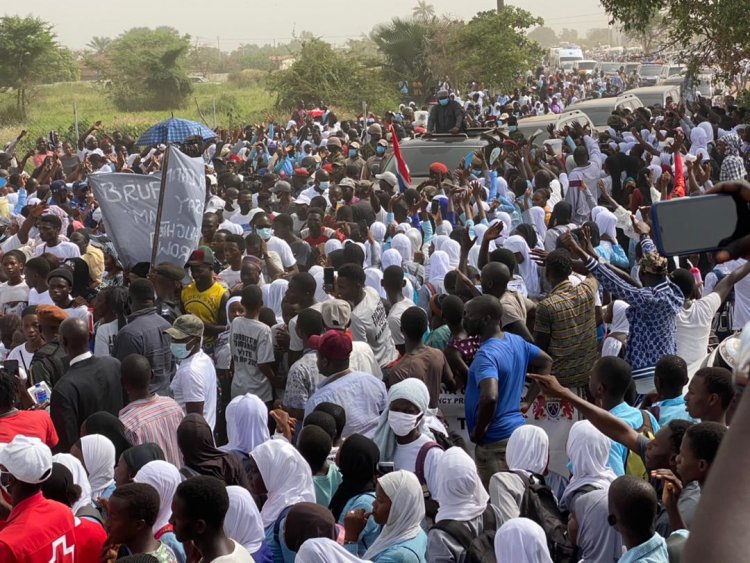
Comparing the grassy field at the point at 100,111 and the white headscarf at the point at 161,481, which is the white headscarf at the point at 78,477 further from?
the grassy field at the point at 100,111

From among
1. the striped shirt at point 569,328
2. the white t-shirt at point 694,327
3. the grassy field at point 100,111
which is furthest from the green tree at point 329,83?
the white t-shirt at point 694,327

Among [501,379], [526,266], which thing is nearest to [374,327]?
[501,379]

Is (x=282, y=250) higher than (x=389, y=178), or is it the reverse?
(x=389, y=178)

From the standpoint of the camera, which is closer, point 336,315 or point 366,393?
point 366,393

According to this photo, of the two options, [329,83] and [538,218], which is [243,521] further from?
[329,83]

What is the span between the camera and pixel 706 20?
1800cm

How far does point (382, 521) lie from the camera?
13.8 ft

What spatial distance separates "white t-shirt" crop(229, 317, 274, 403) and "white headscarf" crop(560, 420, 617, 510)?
8.81 ft

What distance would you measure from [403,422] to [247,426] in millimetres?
788

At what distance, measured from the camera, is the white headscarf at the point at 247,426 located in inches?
208

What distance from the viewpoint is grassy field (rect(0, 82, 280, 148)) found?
126 feet

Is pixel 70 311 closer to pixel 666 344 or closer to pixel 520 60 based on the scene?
pixel 666 344

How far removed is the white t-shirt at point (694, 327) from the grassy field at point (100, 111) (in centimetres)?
2749

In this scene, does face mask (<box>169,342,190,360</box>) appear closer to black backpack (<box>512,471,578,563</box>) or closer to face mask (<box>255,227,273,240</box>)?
black backpack (<box>512,471,578,563</box>)
